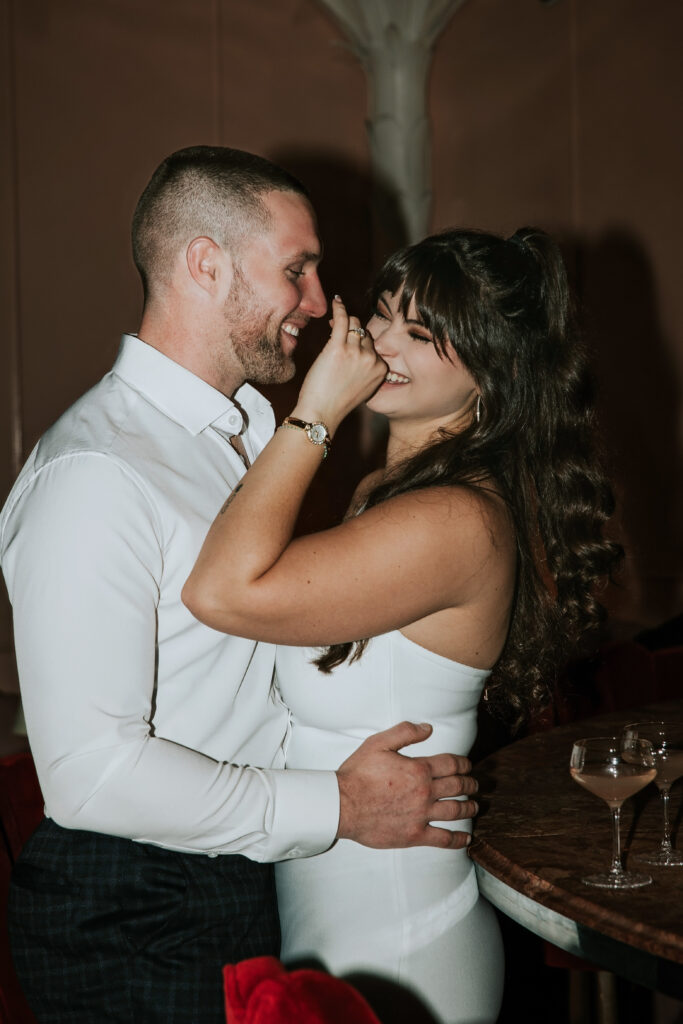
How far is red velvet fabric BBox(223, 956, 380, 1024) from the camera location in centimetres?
81

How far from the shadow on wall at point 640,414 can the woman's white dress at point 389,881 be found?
3496mm

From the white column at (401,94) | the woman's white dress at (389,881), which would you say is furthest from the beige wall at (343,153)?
the woman's white dress at (389,881)

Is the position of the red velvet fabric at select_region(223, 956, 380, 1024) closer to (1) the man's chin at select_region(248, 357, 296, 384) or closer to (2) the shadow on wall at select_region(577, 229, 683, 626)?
(1) the man's chin at select_region(248, 357, 296, 384)

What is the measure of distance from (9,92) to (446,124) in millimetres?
2303

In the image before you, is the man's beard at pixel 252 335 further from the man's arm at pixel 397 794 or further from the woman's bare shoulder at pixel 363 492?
the man's arm at pixel 397 794

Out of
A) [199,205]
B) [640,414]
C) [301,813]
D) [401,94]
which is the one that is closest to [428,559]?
[301,813]

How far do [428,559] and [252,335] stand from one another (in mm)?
509

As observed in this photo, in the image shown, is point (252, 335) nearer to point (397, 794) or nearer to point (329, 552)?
point (329, 552)

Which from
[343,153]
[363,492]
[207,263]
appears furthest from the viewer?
[343,153]

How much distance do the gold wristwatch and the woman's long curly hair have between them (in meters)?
0.26

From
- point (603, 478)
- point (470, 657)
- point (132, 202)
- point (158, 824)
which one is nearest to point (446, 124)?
point (132, 202)

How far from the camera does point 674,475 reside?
4969mm

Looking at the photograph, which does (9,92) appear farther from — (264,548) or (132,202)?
(264,548)

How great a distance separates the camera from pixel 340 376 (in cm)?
161
